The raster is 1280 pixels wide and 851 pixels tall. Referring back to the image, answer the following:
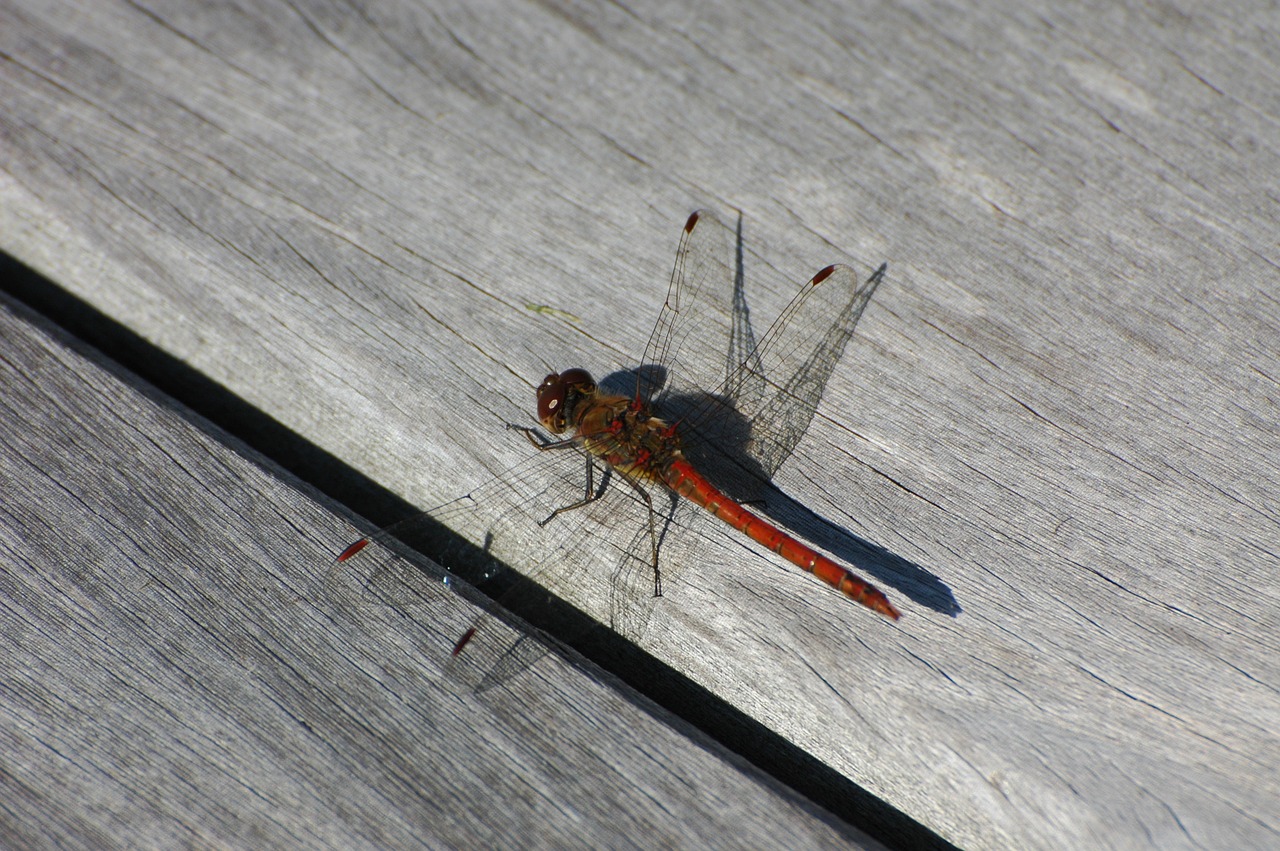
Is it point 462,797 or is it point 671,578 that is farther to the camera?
point 671,578

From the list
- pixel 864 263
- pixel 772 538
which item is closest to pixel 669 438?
pixel 772 538

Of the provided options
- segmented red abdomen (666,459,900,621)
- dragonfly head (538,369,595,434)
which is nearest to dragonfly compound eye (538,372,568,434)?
Result: dragonfly head (538,369,595,434)

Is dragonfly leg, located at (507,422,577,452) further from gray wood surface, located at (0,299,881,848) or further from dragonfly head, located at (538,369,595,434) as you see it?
gray wood surface, located at (0,299,881,848)

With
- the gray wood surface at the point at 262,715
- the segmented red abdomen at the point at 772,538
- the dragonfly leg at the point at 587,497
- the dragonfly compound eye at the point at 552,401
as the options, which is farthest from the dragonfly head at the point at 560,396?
the gray wood surface at the point at 262,715

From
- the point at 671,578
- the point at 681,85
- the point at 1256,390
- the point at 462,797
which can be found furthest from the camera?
the point at 681,85

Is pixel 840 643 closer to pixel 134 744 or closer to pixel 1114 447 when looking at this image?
pixel 1114 447

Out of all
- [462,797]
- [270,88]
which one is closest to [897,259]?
[462,797]

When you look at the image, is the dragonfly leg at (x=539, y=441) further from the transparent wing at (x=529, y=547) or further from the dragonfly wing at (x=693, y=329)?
the dragonfly wing at (x=693, y=329)
